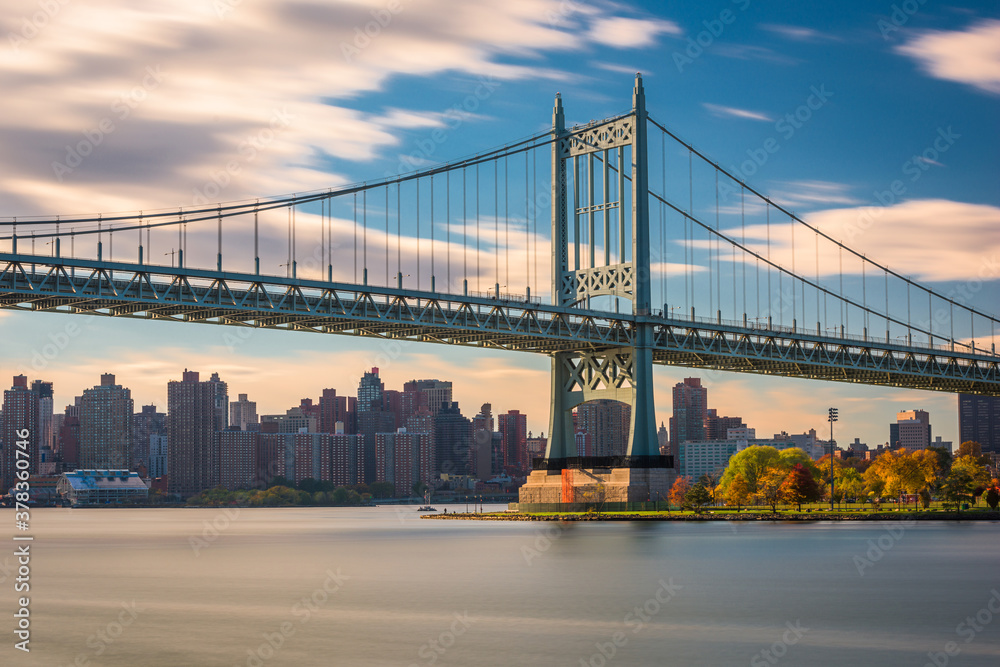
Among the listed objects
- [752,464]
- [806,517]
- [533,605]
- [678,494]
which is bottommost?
[806,517]

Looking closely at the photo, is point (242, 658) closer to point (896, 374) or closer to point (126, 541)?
point (126, 541)

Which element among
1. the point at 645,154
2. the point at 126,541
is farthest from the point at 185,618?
the point at 645,154

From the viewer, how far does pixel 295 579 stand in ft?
130

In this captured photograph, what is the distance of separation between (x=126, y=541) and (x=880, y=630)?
180 feet

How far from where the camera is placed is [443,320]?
75.9 m
